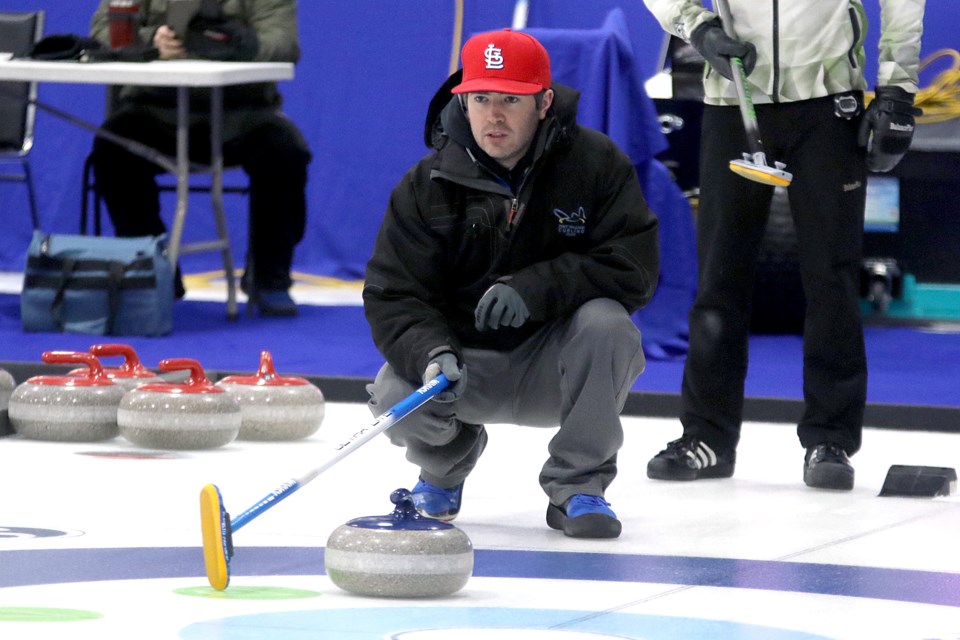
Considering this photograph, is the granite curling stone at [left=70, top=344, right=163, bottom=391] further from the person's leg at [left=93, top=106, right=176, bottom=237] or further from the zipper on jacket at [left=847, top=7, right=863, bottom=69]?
the person's leg at [left=93, top=106, right=176, bottom=237]

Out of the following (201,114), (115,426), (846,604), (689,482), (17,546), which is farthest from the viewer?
(201,114)

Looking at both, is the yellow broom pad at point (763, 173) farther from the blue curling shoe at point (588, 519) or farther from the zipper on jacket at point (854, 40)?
the blue curling shoe at point (588, 519)

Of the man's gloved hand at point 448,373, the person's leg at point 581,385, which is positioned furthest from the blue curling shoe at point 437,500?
the man's gloved hand at point 448,373

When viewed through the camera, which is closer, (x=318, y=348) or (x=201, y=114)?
(x=318, y=348)

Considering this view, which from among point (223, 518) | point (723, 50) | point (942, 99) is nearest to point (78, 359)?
point (723, 50)

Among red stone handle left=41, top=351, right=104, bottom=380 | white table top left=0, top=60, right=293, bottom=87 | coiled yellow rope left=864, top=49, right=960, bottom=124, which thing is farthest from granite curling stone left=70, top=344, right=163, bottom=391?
coiled yellow rope left=864, top=49, right=960, bottom=124

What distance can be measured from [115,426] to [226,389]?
0.27m

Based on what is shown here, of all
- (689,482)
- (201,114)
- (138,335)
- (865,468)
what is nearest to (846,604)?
(689,482)

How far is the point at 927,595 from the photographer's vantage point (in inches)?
95.7

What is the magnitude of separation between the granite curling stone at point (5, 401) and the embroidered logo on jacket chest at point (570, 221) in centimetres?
159

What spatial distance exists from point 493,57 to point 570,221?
30 centimetres

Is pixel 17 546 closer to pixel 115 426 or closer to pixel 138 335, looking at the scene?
pixel 115 426

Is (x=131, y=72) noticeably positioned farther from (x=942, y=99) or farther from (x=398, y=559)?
(x=398, y=559)

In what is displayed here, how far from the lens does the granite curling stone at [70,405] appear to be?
12.5ft
